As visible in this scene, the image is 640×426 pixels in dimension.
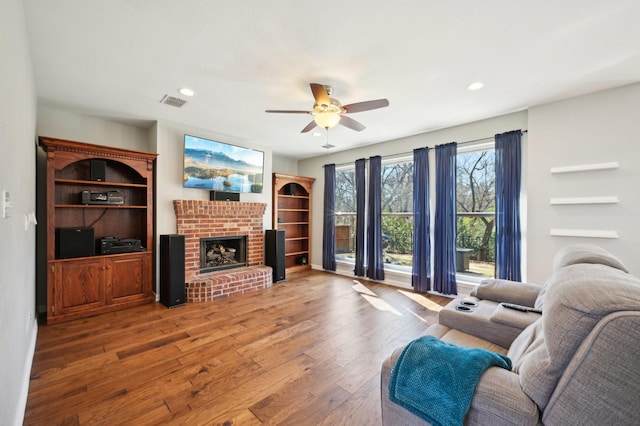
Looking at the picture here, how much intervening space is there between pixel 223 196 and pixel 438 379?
4.23m

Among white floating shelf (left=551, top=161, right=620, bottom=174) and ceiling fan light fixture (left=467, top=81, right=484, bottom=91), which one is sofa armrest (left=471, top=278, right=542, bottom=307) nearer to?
white floating shelf (left=551, top=161, right=620, bottom=174)

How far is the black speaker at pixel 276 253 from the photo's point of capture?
506 centimetres

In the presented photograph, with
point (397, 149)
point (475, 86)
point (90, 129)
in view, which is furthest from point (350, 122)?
point (90, 129)

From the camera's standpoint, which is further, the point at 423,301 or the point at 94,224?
the point at 423,301

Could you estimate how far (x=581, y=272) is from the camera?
3.88 feet

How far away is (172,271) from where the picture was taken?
12.2 feet

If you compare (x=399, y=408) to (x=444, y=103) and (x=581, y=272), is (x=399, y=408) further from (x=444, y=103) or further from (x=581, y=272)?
(x=444, y=103)

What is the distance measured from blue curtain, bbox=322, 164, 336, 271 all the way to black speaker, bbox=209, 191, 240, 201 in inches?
80.7

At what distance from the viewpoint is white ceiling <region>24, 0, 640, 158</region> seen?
→ 1.84 metres

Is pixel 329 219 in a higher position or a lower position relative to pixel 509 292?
higher

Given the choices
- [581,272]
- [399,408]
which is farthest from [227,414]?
[581,272]

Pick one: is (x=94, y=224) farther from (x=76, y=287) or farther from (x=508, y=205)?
(x=508, y=205)

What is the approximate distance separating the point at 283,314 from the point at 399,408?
2504 mm

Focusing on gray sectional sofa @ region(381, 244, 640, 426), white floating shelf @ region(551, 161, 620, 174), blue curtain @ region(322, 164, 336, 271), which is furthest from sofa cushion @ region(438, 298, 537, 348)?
blue curtain @ region(322, 164, 336, 271)
